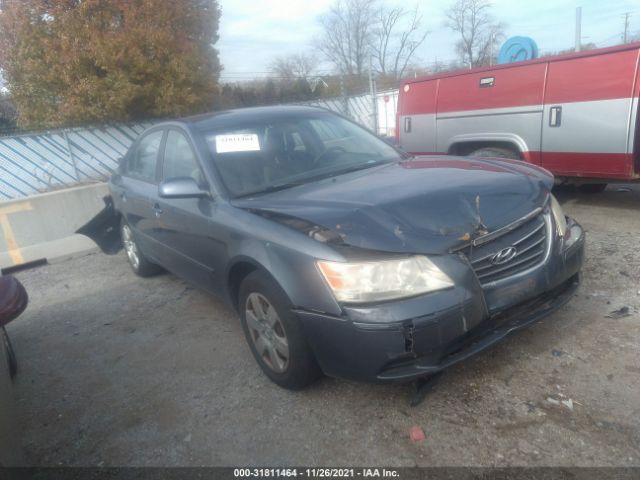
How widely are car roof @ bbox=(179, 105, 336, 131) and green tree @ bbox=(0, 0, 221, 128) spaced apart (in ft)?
26.4

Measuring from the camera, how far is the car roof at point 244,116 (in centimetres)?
363

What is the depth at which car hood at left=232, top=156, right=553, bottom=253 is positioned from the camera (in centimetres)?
228

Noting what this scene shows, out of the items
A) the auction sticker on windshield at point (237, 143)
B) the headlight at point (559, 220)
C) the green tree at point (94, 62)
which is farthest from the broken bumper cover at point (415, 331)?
the green tree at point (94, 62)

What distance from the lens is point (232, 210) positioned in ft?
9.61

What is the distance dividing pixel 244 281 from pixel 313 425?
0.90 m

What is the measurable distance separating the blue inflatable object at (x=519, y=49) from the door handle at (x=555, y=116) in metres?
2.67

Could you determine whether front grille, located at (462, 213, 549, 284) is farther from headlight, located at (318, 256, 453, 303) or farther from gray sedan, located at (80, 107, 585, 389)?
headlight, located at (318, 256, 453, 303)

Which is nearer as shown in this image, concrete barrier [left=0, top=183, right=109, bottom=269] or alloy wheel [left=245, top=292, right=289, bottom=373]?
alloy wheel [left=245, top=292, right=289, bottom=373]

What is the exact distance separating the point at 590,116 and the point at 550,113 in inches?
17.0

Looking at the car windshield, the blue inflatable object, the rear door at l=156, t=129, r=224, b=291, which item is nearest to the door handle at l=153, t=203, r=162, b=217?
the rear door at l=156, t=129, r=224, b=291

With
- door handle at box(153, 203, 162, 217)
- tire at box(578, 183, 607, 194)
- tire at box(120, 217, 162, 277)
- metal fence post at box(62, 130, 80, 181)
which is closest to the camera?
door handle at box(153, 203, 162, 217)

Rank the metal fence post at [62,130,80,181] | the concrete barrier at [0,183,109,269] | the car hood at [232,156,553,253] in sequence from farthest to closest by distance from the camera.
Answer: the metal fence post at [62,130,80,181] → the concrete barrier at [0,183,109,269] → the car hood at [232,156,553,253]

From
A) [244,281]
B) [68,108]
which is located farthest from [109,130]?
[244,281]

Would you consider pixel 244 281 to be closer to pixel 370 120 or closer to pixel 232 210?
pixel 232 210
